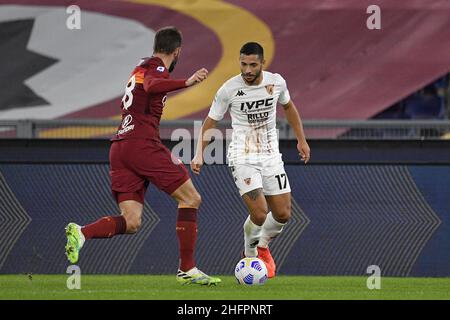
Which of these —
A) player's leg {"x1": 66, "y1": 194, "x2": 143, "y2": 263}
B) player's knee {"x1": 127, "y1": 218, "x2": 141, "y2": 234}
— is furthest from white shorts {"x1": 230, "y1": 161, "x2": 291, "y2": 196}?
player's knee {"x1": 127, "y1": 218, "x2": 141, "y2": 234}

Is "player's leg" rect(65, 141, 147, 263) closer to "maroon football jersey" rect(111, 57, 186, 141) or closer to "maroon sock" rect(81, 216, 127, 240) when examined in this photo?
"maroon sock" rect(81, 216, 127, 240)

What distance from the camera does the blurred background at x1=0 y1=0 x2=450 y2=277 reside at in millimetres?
13758

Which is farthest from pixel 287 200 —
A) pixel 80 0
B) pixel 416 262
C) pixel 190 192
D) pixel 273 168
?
pixel 80 0

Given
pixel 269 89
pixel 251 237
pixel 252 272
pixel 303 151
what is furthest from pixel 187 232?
pixel 269 89

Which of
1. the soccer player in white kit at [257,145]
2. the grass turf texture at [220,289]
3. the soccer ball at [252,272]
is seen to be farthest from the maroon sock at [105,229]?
the soccer ball at [252,272]

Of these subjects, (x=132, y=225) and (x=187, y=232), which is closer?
(x=132, y=225)

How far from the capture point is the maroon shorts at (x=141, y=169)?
11.2 metres

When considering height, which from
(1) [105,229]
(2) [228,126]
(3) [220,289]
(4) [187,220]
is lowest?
(3) [220,289]

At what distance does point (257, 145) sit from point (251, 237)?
873 millimetres

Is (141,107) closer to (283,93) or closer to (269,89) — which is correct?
(269,89)

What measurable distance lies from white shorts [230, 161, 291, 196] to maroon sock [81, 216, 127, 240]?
1472 millimetres

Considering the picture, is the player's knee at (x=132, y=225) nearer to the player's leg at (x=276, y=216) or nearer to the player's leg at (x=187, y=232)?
the player's leg at (x=187, y=232)

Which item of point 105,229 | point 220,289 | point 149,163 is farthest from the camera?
point 149,163

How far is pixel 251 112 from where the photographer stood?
39.3ft
